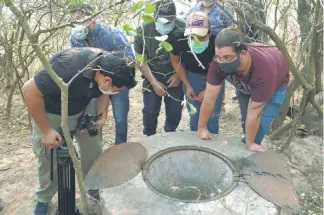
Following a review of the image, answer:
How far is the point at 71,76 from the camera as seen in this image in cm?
236

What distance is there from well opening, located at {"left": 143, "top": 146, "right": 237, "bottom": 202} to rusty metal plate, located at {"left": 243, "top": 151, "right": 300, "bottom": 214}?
0.58ft

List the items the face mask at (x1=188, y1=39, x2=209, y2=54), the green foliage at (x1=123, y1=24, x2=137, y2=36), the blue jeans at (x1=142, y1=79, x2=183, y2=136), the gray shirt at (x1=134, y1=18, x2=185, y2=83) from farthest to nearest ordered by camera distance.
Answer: the blue jeans at (x1=142, y1=79, x2=183, y2=136), the gray shirt at (x1=134, y1=18, x2=185, y2=83), the face mask at (x1=188, y1=39, x2=209, y2=54), the green foliage at (x1=123, y1=24, x2=137, y2=36)

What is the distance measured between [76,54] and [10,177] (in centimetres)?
198

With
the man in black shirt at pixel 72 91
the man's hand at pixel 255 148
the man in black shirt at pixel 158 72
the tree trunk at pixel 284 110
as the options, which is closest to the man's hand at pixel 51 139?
the man in black shirt at pixel 72 91

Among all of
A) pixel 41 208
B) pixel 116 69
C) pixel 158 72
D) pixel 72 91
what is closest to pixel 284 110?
pixel 158 72

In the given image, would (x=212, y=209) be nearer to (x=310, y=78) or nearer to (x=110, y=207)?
(x=110, y=207)

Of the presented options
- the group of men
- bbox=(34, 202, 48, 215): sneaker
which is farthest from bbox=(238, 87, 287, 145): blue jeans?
bbox=(34, 202, 48, 215): sneaker

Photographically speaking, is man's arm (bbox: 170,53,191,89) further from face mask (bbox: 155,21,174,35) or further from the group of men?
face mask (bbox: 155,21,174,35)

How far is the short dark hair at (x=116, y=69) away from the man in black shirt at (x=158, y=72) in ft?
2.36

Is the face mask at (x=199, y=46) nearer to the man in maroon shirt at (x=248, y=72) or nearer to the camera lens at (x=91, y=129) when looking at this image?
the man in maroon shirt at (x=248, y=72)

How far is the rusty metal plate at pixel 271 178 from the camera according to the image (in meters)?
2.23

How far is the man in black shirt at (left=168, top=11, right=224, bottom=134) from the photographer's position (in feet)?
9.61

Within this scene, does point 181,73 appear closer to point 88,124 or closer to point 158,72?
point 158,72

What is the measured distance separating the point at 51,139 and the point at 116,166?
0.50m
